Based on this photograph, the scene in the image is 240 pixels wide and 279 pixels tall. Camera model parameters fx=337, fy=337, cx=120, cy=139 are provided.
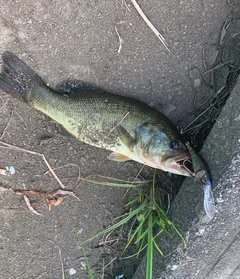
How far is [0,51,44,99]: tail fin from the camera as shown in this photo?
2.63 meters

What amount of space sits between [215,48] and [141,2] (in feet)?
2.34

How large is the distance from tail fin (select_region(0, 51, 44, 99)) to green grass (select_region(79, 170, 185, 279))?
3.00ft

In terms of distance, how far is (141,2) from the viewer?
271 centimetres

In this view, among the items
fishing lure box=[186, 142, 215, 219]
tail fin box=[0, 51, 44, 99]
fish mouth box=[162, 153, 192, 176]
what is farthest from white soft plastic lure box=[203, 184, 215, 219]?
tail fin box=[0, 51, 44, 99]

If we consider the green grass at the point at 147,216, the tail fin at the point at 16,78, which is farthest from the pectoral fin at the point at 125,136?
the tail fin at the point at 16,78

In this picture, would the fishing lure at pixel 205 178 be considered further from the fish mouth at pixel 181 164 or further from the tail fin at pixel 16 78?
the tail fin at pixel 16 78

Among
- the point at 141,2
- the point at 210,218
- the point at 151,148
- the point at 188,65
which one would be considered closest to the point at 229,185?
the point at 210,218

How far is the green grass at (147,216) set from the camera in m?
2.62

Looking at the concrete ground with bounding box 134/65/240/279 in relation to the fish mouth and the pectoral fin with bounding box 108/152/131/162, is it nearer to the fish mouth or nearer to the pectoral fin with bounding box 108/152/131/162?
the fish mouth

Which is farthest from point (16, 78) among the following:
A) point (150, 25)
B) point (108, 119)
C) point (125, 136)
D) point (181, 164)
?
point (181, 164)

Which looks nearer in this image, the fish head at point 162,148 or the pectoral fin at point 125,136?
the fish head at point 162,148

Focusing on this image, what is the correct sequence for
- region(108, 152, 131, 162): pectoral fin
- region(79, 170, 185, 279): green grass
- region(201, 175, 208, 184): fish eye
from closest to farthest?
region(201, 175, 208, 184): fish eye < region(79, 170, 185, 279): green grass < region(108, 152, 131, 162): pectoral fin

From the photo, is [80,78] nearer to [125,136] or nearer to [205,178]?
[125,136]

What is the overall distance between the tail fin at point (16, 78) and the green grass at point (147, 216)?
3.00 feet
